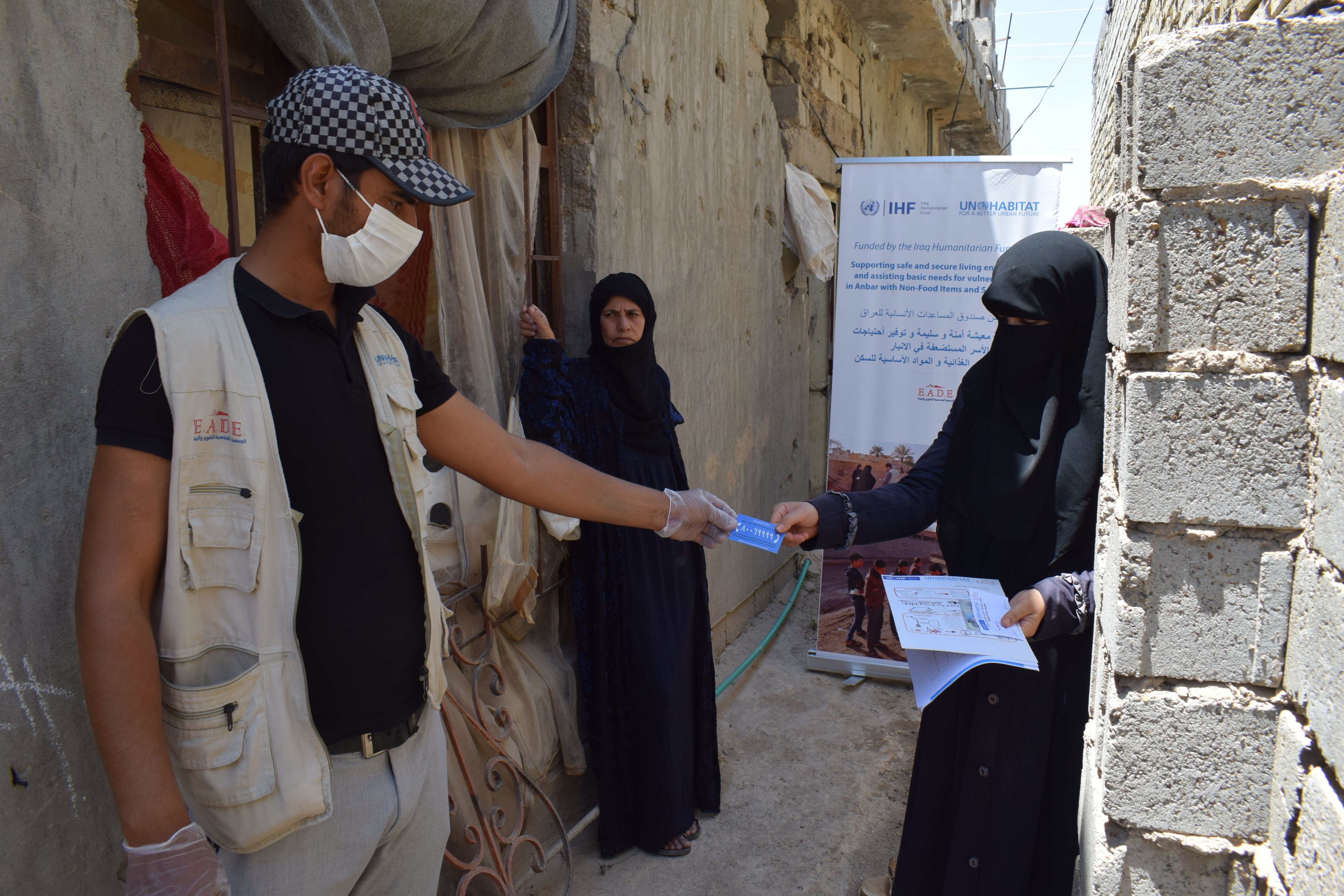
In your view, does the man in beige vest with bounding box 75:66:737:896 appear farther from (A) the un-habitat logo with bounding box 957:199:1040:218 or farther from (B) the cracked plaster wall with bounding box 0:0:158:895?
(A) the un-habitat logo with bounding box 957:199:1040:218

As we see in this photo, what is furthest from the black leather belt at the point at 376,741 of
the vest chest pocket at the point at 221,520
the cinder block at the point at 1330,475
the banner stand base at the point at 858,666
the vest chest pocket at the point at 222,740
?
the banner stand base at the point at 858,666

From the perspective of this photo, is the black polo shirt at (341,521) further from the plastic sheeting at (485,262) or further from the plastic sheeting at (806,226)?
the plastic sheeting at (806,226)

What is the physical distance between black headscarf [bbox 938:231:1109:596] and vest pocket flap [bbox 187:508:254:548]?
1.65 metres

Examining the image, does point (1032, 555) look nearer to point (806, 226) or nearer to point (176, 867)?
point (176, 867)

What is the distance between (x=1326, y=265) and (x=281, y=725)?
5.79 feet

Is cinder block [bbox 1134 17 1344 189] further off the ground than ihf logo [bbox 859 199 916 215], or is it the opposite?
ihf logo [bbox 859 199 916 215]

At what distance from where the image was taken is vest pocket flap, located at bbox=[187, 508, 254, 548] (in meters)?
1.21

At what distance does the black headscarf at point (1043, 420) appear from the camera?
77.4 inches

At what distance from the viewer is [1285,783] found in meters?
1.48

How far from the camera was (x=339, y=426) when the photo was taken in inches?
55.9

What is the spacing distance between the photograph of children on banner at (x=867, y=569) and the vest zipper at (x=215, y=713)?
137 inches

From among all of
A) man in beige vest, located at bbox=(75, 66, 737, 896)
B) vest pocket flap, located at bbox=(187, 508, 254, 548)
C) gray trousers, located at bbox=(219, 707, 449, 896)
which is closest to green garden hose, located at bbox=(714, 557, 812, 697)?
gray trousers, located at bbox=(219, 707, 449, 896)

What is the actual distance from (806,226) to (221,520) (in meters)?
4.79

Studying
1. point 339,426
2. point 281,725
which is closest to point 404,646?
point 281,725
